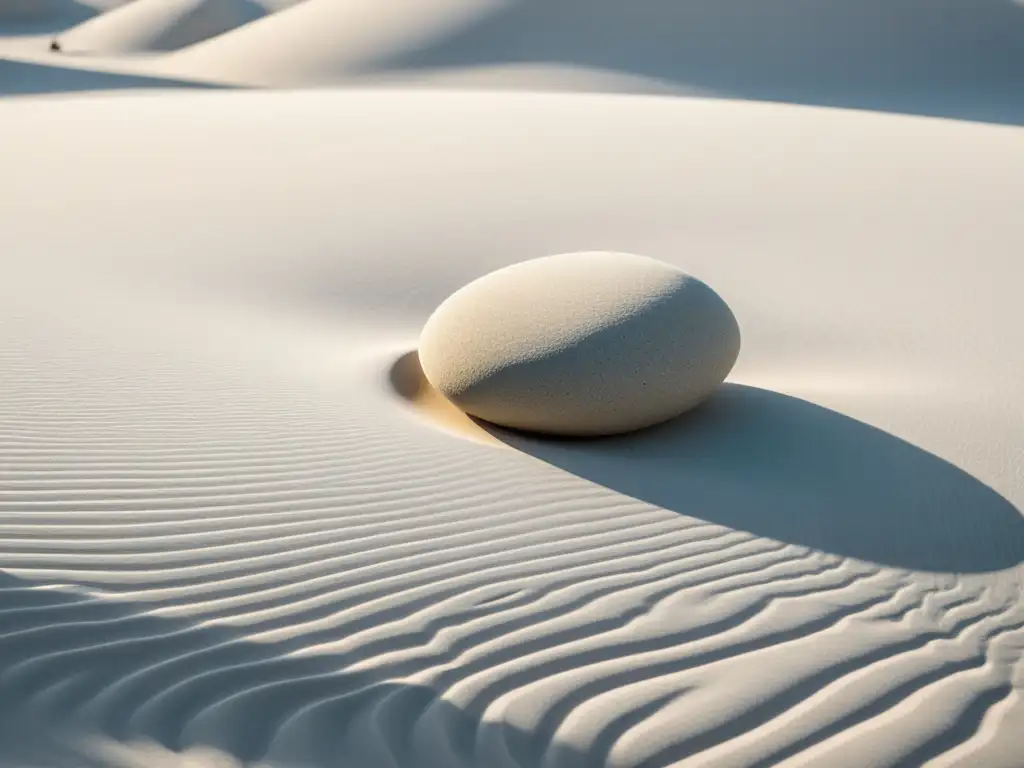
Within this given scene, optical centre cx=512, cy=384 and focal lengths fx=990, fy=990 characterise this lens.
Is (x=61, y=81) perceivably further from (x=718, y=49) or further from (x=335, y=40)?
(x=718, y=49)

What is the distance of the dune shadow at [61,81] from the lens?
28.4 m

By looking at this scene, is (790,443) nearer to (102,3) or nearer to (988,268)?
(988,268)

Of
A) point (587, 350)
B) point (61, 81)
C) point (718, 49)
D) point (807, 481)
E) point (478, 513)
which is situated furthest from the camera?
point (61, 81)

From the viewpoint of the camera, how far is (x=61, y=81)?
96.3 feet

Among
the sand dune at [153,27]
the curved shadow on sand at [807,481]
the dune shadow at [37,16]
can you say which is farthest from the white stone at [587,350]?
the dune shadow at [37,16]

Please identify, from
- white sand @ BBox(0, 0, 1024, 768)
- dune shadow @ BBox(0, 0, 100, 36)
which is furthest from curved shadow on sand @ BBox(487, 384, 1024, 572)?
dune shadow @ BBox(0, 0, 100, 36)

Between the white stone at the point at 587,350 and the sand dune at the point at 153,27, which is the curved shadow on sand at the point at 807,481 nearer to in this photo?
the white stone at the point at 587,350

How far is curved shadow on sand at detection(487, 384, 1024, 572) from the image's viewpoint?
4777mm

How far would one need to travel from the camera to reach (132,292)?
27.7 feet

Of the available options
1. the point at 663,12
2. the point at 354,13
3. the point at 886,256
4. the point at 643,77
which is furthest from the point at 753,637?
the point at 354,13

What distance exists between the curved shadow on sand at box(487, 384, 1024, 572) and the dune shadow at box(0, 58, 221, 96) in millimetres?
25877

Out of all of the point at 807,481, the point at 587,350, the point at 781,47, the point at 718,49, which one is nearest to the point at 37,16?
the point at 718,49

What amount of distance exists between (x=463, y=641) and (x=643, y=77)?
24769 mm

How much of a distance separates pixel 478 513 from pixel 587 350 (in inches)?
60.0
